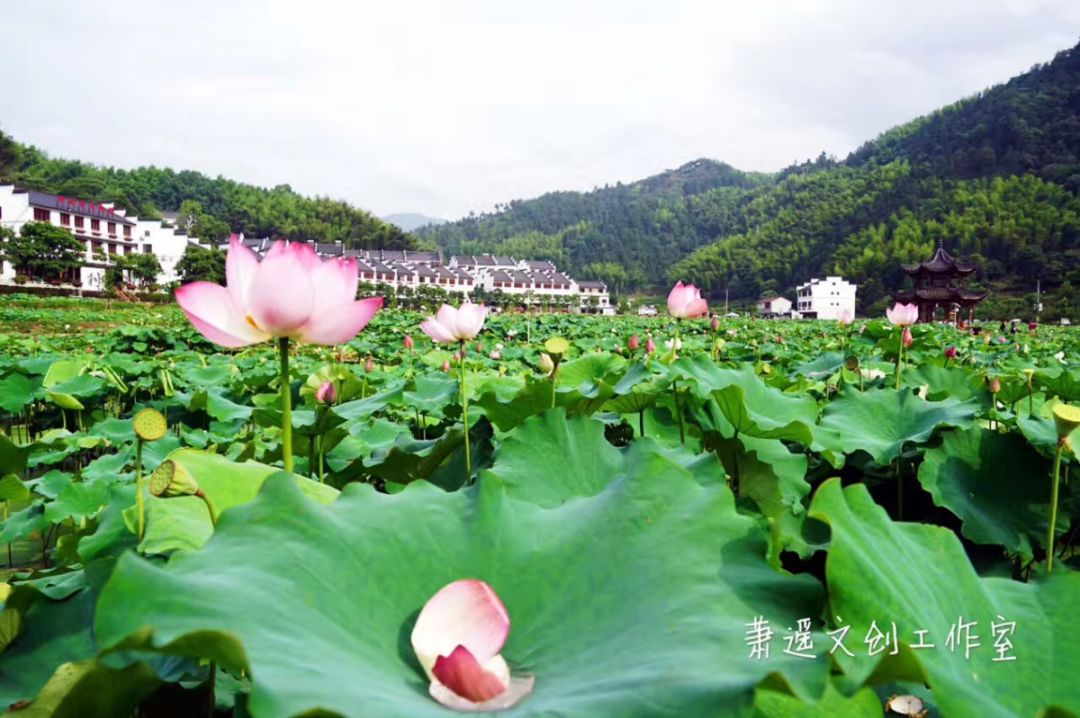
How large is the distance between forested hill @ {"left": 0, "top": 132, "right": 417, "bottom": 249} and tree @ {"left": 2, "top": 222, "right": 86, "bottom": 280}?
109 feet

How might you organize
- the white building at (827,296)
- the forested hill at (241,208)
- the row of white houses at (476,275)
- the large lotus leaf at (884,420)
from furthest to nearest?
the forested hill at (241,208), the row of white houses at (476,275), the white building at (827,296), the large lotus leaf at (884,420)

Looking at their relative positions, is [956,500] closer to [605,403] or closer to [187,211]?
[605,403]

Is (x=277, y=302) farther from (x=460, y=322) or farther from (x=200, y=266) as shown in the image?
(x=200, y=266)

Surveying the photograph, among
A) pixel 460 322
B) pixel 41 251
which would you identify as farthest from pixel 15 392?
pixel 41 251

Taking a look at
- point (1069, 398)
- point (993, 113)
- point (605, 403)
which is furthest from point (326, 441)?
point (993, 113)

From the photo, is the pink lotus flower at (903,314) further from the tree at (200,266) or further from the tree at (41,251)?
the tree at (200,266)

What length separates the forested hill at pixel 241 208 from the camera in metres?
68.1

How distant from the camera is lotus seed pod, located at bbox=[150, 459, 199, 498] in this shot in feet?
2.30

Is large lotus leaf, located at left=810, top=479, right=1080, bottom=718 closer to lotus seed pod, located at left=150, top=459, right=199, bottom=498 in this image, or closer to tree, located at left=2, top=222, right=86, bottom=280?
lotus seed pod, located at left=150, top=459, right=199, bottom=498

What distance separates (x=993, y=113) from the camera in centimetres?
6706

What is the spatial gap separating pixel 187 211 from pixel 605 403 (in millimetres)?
78202

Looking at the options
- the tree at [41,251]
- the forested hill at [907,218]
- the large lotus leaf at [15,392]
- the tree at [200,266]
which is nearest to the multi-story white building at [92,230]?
the tree at [41,251]

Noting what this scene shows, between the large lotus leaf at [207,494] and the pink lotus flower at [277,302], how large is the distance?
0.16 m

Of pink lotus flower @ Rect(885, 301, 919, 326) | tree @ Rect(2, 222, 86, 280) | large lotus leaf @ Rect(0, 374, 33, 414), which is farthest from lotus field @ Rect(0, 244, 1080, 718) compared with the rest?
tree @ Rect(2, 222, 86, 280)
